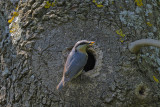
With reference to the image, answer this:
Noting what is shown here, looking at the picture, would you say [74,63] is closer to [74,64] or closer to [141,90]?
[74,64]

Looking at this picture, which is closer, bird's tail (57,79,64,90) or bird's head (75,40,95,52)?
bird's tail (57,79,64,90)

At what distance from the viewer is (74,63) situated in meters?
1.97

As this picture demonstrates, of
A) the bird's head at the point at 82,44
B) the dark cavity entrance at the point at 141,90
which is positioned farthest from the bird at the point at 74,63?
the dark cavity entrance at the point at 141,90

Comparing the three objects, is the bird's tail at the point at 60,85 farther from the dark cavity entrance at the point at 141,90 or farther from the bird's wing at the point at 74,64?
the dark cavity entrance at the point at 141,90

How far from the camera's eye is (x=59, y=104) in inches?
72.4

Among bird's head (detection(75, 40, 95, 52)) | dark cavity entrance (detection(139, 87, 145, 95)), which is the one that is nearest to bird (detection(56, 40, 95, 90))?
bird's head (detection(75, 40, 95, 52))

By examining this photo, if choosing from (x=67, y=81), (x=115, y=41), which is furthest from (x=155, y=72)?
(x=67, y=81)

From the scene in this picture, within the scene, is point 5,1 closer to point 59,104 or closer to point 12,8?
point 12,8

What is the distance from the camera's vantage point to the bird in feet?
5.99

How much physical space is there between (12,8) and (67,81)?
92 centimetres

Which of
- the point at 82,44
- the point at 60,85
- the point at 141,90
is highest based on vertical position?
the point at 82,44

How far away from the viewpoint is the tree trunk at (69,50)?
6.07 feet

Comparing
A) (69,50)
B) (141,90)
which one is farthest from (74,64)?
(141,90)

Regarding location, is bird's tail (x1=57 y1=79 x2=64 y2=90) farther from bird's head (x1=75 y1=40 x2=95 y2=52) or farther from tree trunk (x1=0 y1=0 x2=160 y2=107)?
bird's head (x1=75 y1=40 x2=95 y2=52)
